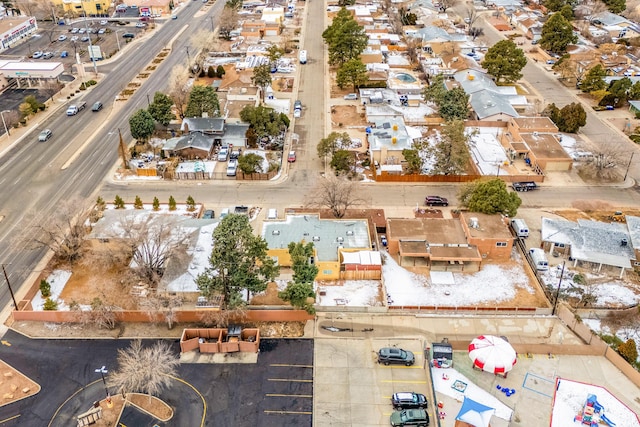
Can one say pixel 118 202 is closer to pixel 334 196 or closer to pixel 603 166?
pixel 334 196

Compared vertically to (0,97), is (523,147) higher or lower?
higher

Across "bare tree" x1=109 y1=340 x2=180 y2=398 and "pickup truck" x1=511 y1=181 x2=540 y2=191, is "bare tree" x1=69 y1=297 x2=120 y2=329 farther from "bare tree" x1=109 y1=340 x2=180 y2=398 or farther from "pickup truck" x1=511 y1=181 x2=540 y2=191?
"pickup truck" x1=511 y1=181 x2=540 y2=191

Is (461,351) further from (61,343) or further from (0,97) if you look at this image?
(0,97)

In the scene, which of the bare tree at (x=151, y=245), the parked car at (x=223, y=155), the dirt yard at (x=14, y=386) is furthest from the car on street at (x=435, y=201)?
the dirt yard at (x=14, y=386)

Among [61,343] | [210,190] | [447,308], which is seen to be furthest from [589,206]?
[61,343]

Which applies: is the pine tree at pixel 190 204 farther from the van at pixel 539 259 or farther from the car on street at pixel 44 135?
the van at pixel 539 259
